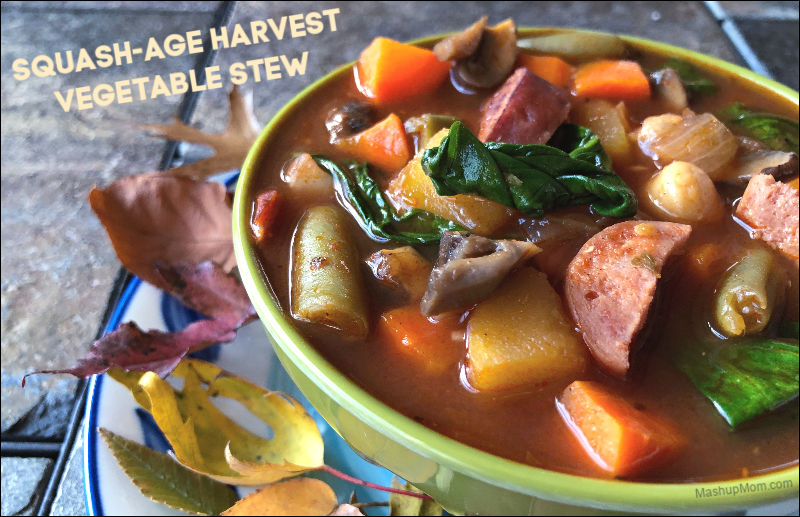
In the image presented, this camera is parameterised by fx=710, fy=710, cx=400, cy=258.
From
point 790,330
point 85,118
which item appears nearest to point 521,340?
point 790,330

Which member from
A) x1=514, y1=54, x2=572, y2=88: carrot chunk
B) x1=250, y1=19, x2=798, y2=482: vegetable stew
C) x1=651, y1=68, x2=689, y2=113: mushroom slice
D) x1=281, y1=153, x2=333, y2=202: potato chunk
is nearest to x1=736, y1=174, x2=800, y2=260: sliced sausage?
x1=250, y1=19, x2=798, y2=482: vegetable stew

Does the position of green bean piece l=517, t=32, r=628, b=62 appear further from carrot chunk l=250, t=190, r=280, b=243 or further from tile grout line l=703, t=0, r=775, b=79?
tile grout line l=703, t=0, r=775, b=79

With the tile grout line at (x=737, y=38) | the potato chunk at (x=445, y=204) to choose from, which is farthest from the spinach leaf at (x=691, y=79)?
the tile grout line at (x=737, y=38)

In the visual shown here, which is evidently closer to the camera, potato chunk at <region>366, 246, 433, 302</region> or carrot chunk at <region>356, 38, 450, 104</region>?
potato chunk at <region>366, 246, 433, 302</region>

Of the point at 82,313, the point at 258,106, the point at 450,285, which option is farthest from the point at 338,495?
the point at 258,106

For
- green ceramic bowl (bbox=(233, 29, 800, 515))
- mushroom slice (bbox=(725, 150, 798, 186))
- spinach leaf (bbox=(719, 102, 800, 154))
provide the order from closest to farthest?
green ceramic bowl (bbox=(233, 29, 800, 515)), mushroom slice (bbox=(725, 150, 798, 186)), spinach leaf (bbox=(719, 102, 800, 154))

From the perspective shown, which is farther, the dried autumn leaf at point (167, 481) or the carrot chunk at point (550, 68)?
the carrot chunk at point (550, 68)

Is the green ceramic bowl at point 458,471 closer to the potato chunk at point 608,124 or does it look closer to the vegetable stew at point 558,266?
the vegetable stew at point 558,266
